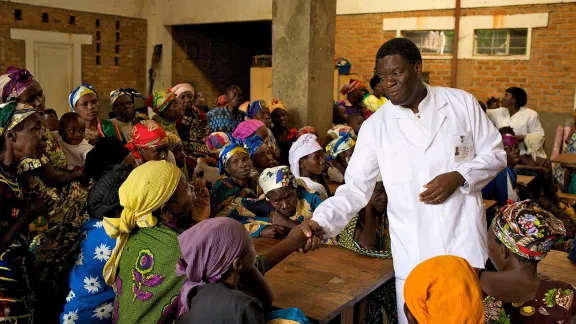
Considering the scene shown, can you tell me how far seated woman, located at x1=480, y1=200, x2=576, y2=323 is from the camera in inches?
92.4

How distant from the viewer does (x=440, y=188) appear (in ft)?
8.71

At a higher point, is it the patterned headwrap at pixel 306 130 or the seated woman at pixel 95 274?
the patterned headwrap at pixel 306 130

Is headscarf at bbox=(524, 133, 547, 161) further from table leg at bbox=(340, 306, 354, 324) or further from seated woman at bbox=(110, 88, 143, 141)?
table leg at bbox=(340, 306, 354, 324)

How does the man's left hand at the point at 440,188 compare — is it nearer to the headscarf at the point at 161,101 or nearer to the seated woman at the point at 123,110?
the seated woman at the point at 123,110

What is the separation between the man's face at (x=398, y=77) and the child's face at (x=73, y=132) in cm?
290

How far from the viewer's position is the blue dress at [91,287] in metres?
2.77

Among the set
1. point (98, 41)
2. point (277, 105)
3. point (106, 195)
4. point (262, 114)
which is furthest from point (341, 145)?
point (98, 41)

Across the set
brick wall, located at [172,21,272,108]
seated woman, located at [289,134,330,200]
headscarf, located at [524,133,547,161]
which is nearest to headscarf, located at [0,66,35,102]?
seated woman, located at [289,134,330,200]

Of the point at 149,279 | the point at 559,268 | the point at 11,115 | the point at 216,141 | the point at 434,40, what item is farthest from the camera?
the point at 434,40

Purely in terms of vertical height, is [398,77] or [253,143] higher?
[398,77]

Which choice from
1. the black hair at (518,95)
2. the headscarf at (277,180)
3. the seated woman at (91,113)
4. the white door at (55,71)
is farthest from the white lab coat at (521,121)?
the white door at (55,71)

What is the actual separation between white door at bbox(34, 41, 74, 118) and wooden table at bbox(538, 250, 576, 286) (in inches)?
408

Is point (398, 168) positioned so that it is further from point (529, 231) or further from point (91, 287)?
point (91, 287)

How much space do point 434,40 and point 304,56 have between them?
5133 mm
